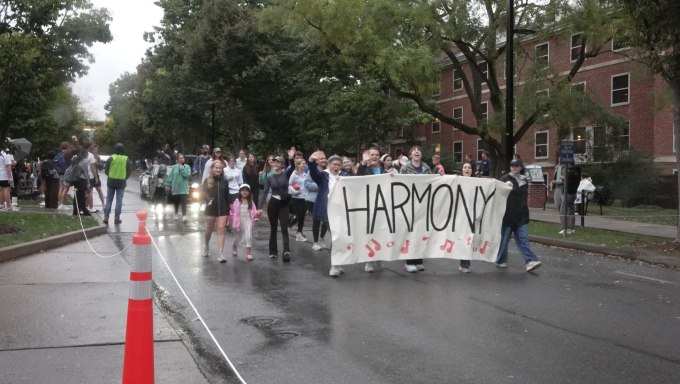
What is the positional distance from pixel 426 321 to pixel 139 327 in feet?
12.8

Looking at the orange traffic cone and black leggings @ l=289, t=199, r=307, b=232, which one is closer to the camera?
the orange traffic cone

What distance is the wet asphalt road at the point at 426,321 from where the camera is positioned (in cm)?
544

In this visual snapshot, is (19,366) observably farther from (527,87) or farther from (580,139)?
(580,139)

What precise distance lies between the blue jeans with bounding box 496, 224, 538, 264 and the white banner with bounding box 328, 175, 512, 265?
0.55 feet

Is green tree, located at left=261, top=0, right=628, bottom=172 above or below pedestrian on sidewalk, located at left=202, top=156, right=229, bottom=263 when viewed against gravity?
above

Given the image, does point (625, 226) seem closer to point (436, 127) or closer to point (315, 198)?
point (315, 198)

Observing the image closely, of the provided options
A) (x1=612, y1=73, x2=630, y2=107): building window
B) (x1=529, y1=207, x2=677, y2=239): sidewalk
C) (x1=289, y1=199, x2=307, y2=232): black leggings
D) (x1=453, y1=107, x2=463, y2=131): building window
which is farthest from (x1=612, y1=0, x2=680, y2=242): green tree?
(x1=453, y1=107, x2=463, y2=131): building window

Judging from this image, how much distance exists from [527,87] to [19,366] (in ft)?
65.9

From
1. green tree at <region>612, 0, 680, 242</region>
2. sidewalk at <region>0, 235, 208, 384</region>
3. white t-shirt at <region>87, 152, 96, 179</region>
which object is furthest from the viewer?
white t-shirt at <region>87, 152, 96, 179</region>

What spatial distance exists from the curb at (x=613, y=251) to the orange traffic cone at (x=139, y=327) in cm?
1103

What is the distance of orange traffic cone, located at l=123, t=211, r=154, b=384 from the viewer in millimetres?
3848

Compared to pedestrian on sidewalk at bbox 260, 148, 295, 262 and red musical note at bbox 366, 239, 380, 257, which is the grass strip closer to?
pedestrian on sidewalk at bbox 260, 148, 295, 262

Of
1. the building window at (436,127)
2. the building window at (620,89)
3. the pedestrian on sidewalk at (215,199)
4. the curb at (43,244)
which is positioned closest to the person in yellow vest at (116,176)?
the curb at (43,244)

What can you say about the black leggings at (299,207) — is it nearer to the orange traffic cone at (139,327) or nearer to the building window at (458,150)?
the orange traffic cone at (139,327)
